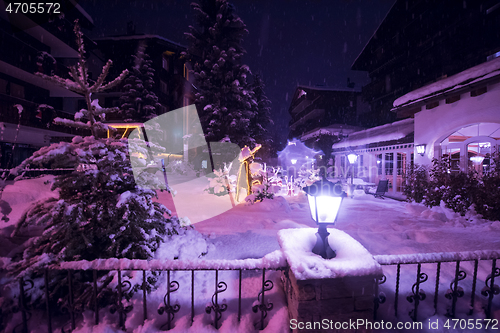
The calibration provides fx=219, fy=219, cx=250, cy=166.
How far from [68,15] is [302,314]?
2421cm

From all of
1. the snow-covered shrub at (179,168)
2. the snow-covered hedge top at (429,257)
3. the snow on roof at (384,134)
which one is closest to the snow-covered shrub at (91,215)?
the snow-covered hedge top at (429,257)

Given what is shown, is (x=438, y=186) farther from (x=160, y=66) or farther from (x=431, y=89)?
(x=160, y=66)

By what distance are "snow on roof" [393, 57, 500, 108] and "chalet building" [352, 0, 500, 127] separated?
5326 mm

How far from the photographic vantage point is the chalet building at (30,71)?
502 inches

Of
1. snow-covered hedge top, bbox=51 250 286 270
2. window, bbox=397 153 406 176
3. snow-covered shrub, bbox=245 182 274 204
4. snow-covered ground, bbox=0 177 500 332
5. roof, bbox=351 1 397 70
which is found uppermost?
roof, bbox=351 1 397 70

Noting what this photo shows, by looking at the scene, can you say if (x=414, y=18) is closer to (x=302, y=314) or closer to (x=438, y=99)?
(x=438, y=99)

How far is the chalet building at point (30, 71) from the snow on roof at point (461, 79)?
18960 mm

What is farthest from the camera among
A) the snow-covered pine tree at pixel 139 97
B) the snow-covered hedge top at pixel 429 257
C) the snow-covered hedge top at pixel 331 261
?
the snow-covered pine tree at pixel 139 97

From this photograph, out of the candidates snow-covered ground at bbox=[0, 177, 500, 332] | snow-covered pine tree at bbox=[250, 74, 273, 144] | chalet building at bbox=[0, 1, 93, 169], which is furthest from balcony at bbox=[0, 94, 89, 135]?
snow-covered pine tree at bbox=[250, 74, 273, 144]

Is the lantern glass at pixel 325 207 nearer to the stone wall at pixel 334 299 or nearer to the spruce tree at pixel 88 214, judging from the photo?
the stone wall at pixel 334 299

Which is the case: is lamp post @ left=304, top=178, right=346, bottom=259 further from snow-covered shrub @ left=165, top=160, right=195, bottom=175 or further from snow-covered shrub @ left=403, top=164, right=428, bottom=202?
snow-covered shrub @ left=165, top=160, right=195, bottom=175

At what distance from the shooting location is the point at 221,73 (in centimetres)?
1567

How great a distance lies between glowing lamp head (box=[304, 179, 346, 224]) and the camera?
7.39ft

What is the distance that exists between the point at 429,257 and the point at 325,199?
1437 mm
